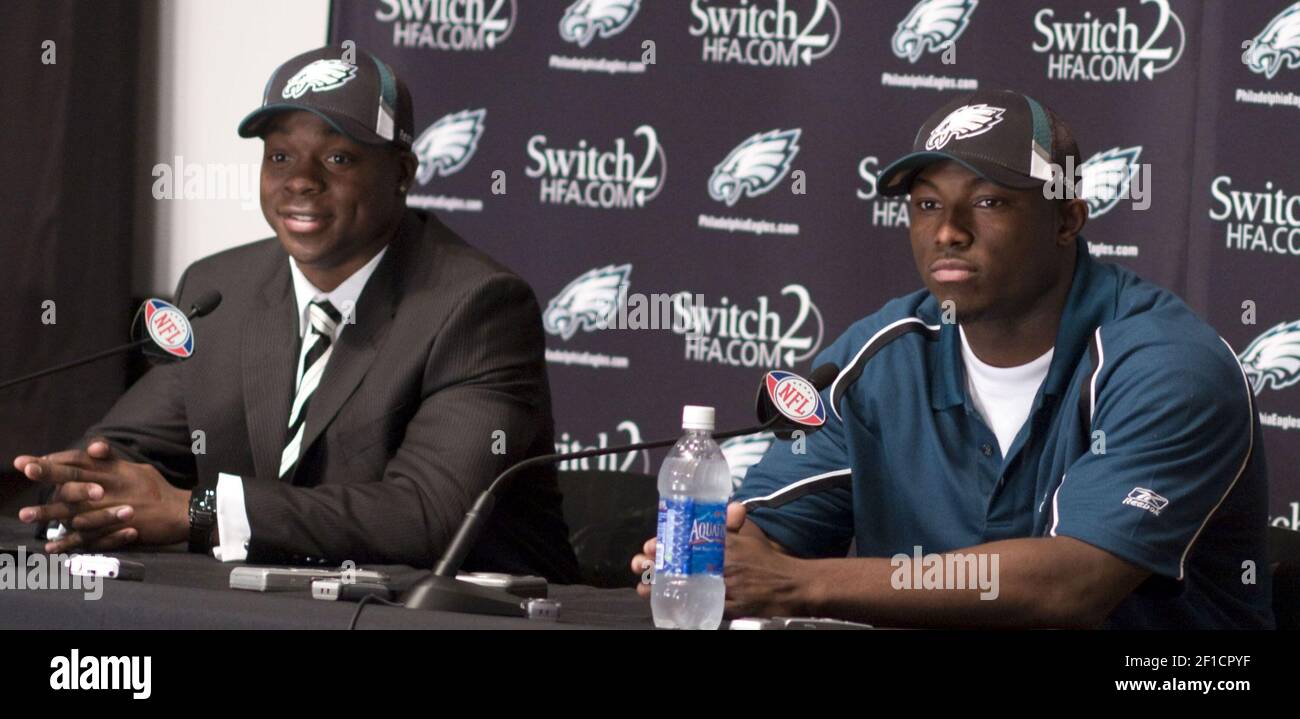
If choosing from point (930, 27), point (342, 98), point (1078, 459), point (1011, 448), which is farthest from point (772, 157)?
point (1078, 459)

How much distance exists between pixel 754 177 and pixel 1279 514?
64.2 inches

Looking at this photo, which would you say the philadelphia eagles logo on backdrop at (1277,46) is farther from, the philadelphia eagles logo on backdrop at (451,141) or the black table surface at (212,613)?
the black table surface at (212,613)

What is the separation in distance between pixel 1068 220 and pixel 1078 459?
1.44ft

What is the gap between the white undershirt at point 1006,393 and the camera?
7.55 ft

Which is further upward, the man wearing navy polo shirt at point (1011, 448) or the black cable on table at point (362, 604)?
the man wearing navy polo shirt at point (1011, 448)

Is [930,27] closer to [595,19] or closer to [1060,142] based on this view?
[595,19]

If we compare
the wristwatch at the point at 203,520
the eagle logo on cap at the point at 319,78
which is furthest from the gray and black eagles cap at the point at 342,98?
the wristwatch at the point at 203,520

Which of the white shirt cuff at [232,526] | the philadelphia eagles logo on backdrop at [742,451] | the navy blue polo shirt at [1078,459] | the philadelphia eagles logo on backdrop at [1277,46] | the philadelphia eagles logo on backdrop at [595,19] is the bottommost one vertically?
the philadelphia eagles logo on backdrop at [742,451]

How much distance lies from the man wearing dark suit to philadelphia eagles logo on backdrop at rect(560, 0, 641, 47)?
5.00 ft

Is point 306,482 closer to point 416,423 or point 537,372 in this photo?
point 416,423

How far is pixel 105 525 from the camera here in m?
2.32

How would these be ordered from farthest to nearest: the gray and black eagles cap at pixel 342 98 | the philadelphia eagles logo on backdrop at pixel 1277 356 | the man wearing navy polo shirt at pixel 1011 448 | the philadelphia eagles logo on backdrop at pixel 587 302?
1. the philadelphia eagles logo on backdrop at pixel 587 302
2. the philadelphia eagles logo on backdrop at pixel 1277 356
3. the gray and black eagles cap at pixel 342 98
4. the man wearing navy polo shirt at pixel 1011 448

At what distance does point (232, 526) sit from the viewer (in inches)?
91.1
